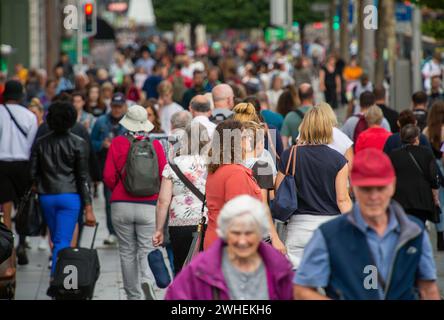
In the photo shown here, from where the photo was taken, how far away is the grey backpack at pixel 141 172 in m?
11.1

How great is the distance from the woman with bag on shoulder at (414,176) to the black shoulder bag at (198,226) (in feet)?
9.93

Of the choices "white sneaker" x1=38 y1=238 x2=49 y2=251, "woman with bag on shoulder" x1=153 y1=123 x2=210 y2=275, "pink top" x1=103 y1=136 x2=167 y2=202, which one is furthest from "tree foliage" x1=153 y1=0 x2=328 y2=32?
"woman with bag on shoulder" x1=153 y1=123 x2=210 y2=275

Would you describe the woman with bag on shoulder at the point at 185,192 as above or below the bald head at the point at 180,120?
below

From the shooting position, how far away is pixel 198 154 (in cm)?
980

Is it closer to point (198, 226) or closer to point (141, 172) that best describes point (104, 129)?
point (141, 172)

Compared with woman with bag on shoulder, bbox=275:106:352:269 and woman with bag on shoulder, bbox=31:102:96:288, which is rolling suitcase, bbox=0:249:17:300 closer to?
woman with bag on shoulder, bbox=31:102:96:288

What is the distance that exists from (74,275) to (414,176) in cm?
343

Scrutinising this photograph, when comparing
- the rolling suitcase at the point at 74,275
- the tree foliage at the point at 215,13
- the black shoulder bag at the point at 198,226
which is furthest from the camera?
the tree foliage at the point at 215,13

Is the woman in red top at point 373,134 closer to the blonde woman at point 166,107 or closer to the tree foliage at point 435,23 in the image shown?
the blonde woman at point 166,107

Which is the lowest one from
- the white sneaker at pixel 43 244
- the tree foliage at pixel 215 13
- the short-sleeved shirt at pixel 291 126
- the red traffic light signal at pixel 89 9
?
the white sneaker at pixel 43 244

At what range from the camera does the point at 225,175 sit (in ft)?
27.1

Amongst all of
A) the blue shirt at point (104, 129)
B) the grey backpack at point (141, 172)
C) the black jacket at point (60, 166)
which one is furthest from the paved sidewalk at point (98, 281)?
the grey backpack at point (141, 172)

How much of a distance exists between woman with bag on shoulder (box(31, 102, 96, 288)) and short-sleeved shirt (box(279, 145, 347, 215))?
3.13m

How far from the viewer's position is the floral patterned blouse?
388 inches
